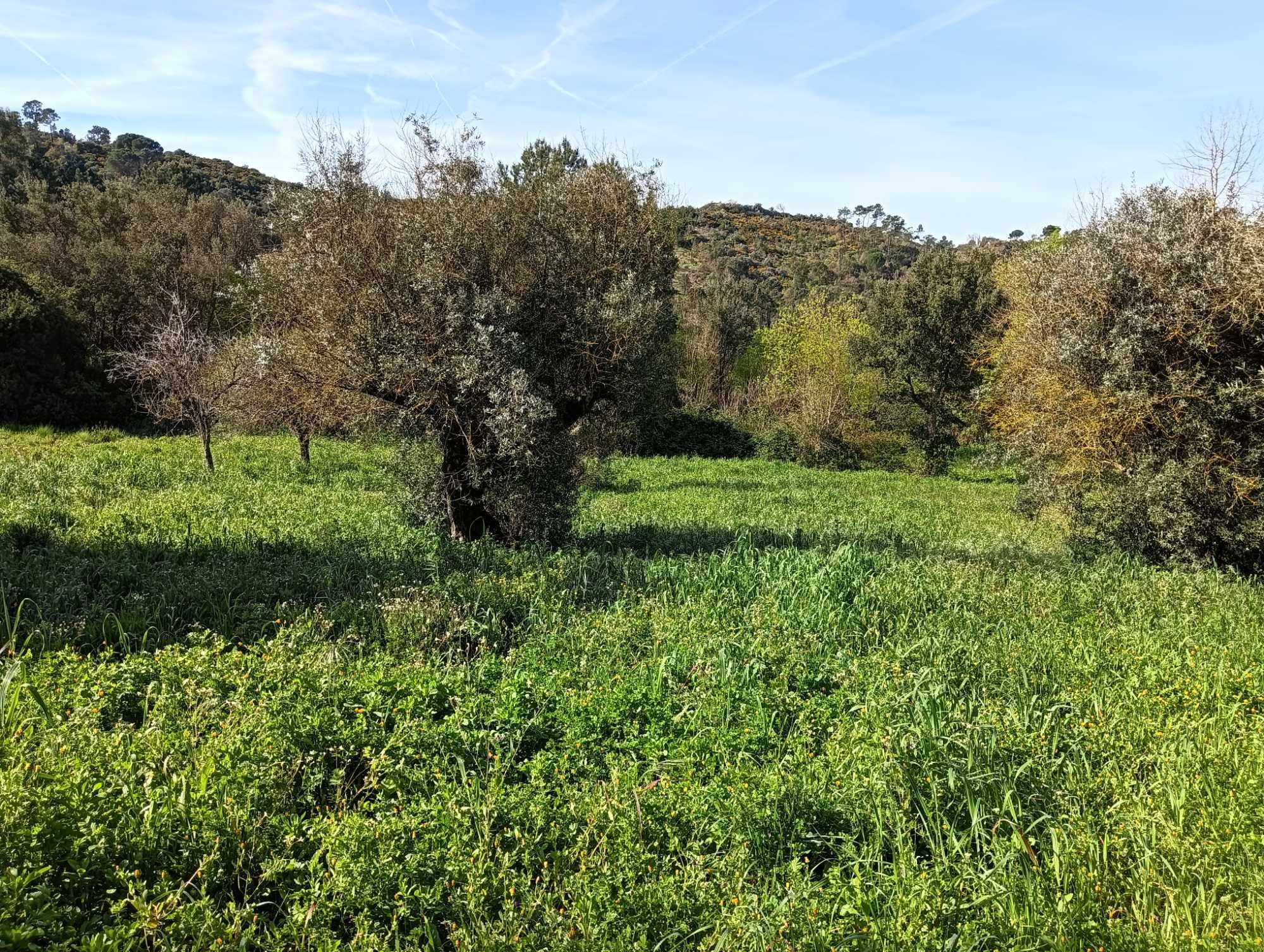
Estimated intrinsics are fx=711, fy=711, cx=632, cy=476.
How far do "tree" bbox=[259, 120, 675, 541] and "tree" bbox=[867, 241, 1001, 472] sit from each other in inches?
997

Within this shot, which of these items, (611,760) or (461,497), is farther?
(461,497)

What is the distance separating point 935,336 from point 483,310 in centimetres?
2958

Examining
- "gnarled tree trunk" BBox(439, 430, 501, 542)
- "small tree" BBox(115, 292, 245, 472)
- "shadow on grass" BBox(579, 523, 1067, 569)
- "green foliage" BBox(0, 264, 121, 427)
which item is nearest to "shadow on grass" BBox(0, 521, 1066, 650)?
"shadow on grass" BBox(579, 523, 1067, 569)

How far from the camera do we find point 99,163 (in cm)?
6962

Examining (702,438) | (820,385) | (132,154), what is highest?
(132,154)

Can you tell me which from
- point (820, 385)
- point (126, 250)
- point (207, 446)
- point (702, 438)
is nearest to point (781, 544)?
point (207, 446)

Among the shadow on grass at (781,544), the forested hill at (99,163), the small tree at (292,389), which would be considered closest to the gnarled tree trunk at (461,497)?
the small tree at (292,389)

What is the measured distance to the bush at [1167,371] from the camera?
1220 cm

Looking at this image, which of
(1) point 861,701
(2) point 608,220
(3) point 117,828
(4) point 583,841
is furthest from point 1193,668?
(2) point 608,220

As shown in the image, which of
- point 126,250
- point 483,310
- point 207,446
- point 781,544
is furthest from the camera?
point 126,250

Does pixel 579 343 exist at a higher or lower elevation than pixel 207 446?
higher

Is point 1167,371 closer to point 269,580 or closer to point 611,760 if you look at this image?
point 611,760

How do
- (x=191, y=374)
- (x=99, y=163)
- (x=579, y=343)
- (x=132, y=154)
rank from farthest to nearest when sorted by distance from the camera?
(x=132, y=154)
(x=99, y=163)
(x=191, y=374)
(x=579, y=343)

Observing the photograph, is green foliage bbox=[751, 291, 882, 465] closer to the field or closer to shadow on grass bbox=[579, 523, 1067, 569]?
shadow on grass bbox=[579, 523, 1067, 569]
